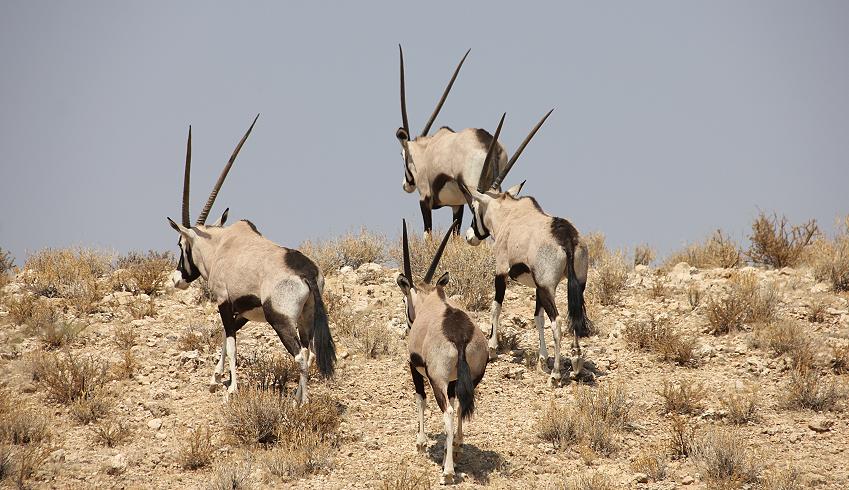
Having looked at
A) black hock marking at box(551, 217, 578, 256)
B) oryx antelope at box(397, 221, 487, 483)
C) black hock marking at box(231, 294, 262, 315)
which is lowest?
oryx antelope at box(397, 221, 487, 483)

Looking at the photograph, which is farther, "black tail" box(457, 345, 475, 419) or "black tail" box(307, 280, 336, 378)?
"black tail" box(307, 280, 336, 378)

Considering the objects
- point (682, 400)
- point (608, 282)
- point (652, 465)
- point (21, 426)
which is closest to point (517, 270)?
point (682, 400)

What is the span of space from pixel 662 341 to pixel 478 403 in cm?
303

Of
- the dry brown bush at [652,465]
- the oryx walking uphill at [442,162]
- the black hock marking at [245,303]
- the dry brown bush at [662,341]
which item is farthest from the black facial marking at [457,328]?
the oryx walking uphill at [442,162]

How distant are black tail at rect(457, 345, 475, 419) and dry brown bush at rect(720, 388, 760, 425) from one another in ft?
13.2

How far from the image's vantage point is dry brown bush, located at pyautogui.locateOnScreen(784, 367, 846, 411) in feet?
40.3

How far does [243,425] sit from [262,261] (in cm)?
201

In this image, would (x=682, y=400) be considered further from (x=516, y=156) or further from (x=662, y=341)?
(x=516, y=156)

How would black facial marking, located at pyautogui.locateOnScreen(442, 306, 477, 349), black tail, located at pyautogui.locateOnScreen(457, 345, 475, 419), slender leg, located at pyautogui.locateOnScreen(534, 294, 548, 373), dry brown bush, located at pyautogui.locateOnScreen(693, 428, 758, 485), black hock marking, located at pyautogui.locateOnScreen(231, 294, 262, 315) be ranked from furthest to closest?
slender leg, located at pyautogui.locateOnScreen(534, 294, 548, 373)
black hock marking, located at pyautogui.locateOnScreen(231, 294, 262, 315)
dry brown bush, located at pyautogui.locateOnScreen(693, 428, 758, 485)
black facial marking, located at pyautogui.locateOnScreen(442, 306, 477, 349)
black tail, located at pyautogui.locateOnScreen(457, 345, 475, 419)

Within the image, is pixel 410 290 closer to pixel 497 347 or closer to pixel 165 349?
pixel 497 347

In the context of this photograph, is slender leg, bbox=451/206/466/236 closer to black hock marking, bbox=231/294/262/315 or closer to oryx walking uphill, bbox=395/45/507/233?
oryx walking uphill, bbox=395/45/507/233

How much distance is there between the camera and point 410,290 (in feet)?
38.7

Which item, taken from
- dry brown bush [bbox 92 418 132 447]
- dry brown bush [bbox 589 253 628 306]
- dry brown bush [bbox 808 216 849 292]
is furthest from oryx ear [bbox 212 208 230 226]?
dry brown bush [bbox 808 216 849 292]

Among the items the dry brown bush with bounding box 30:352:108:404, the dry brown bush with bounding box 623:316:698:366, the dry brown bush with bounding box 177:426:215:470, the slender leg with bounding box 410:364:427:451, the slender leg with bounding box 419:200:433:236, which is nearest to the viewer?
the slender leg with bounding box 410:364:427:451
